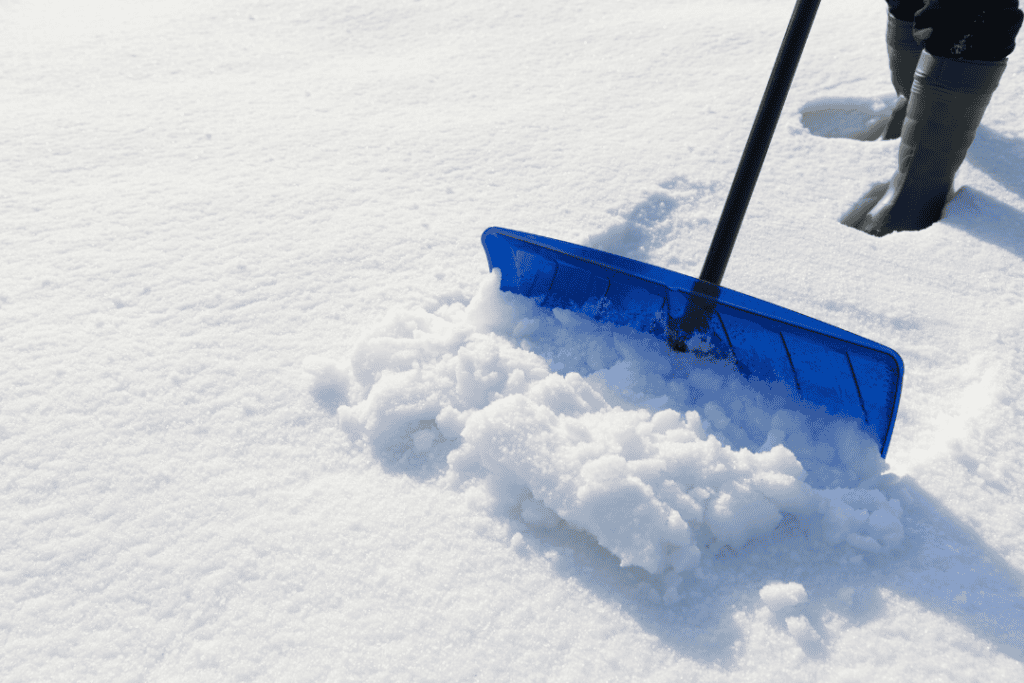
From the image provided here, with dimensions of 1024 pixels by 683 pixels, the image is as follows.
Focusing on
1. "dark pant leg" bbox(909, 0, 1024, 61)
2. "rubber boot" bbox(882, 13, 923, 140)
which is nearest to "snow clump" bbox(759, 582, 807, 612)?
"dark pant leg" bbox(909, 0, 1024, 61)

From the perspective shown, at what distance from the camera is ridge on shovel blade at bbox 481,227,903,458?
1.02m

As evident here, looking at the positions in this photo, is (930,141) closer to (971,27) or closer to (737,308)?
(971,27)

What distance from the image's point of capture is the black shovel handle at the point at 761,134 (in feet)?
3.41

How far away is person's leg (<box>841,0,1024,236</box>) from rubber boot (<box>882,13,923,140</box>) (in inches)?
13.8

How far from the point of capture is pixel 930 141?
1.64m

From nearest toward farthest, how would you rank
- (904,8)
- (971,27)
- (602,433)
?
(602,433), (971,27), (904,8)

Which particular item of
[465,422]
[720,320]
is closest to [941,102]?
[720,320]

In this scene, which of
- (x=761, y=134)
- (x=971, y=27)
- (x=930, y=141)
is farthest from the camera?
(x=930, y=141)

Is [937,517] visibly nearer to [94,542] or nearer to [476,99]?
[94,542]

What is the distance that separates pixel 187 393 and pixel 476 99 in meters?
1.50

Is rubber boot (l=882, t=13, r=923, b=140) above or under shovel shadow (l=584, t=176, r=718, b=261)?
above

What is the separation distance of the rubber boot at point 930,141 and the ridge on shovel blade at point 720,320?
85 cm

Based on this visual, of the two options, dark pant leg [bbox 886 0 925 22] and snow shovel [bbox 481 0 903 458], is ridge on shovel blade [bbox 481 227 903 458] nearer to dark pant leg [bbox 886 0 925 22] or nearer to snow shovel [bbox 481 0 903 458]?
snow shovel [bbox 481 0 903 458]

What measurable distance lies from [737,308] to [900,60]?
143 cm
